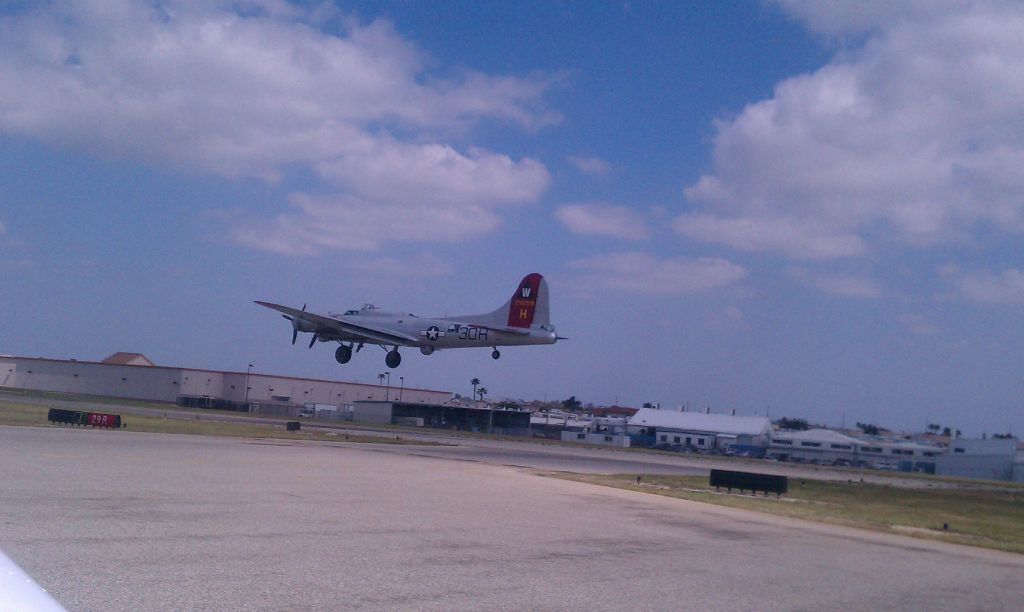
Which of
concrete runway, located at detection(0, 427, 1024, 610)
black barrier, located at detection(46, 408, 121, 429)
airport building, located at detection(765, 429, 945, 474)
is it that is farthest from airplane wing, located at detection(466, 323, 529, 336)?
airport building, located at detection(765, 429, 945, 474)

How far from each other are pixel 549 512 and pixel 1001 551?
518 inches

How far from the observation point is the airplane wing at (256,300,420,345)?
205 ft

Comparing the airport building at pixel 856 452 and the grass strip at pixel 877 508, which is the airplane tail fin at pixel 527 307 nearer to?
the grass strip at pixel 877 508

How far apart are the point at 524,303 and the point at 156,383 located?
8374cm

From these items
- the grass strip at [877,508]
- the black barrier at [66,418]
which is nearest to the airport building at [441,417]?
the black barrier at [66,418]

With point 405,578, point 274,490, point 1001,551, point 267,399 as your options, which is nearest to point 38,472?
point 274,490

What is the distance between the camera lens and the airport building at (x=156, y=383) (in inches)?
4838

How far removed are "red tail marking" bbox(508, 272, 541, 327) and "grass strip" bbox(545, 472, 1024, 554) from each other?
1677 centimetres

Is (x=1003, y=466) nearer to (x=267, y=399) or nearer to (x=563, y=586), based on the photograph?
(x=267, y=399)

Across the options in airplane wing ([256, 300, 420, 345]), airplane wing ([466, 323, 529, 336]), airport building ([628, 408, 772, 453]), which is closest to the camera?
airplane wing ([466, 323, 529, 336])

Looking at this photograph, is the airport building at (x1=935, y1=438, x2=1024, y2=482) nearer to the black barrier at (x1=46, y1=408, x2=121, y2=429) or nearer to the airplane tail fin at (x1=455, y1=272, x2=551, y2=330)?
the airplane tail fin at (x1=455, y1=272, x2=551, y2=330)

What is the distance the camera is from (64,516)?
51.9 feet

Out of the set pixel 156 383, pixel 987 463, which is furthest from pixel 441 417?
pixel 987 463

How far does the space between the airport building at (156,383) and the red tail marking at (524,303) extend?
65.9m
